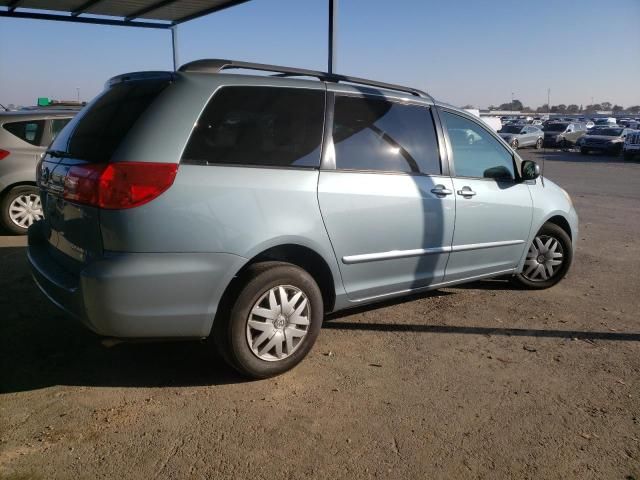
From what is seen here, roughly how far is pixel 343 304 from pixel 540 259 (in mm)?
2500

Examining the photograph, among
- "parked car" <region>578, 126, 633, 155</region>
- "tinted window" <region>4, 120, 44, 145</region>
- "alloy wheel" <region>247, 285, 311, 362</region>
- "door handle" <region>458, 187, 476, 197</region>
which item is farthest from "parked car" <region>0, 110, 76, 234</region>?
"parked car" <region>578, 126, 633, 155</region>

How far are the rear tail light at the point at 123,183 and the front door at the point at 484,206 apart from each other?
2326mm

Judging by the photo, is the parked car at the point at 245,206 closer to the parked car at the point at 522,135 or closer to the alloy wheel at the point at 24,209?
the alloy wheel at the point at 24,209

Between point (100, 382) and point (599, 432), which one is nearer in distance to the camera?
point (599, 432)

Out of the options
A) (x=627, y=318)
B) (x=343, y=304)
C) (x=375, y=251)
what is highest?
(x=375, y=251)

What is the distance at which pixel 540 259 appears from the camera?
5.18 m

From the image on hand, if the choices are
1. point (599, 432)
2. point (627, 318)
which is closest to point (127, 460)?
point (599, 432)

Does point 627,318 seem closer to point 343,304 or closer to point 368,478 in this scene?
point 343,304

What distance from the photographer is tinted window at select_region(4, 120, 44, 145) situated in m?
6.79

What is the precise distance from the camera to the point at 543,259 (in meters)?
5.20

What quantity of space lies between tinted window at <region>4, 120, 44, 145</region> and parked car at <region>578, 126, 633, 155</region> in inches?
1122

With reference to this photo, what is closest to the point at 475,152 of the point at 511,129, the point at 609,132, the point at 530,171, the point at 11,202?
the point at 530,171

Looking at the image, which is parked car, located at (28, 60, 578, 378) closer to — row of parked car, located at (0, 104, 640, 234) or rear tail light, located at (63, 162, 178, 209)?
rear tail light, located at (63, 162, 178, 209)

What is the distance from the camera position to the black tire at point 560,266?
5.18 m
